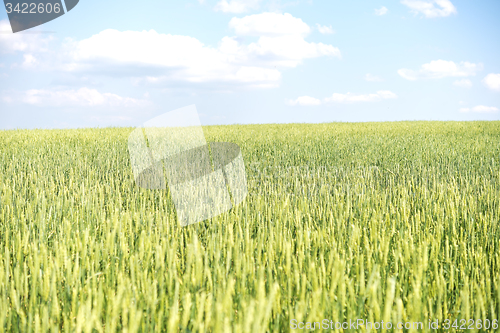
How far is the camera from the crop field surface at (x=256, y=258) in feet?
3.67

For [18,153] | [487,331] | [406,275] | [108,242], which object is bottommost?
[487,331]

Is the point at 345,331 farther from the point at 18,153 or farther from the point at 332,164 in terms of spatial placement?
the point at 18,153

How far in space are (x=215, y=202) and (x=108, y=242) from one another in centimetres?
93

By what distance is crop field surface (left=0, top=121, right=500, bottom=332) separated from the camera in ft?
3.67

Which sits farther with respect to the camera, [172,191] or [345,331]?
[172,191]

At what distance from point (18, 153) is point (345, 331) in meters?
6.21

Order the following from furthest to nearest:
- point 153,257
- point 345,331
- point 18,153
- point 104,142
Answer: point 104,142, point 18,153, point 153,257, point 345,331

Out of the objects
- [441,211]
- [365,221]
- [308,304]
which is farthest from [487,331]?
[441,211]

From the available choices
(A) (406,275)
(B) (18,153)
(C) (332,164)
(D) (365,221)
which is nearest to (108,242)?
(A) (406,275)

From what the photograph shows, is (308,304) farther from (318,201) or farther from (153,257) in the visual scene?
(318,201)

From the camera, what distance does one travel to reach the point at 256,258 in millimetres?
1692

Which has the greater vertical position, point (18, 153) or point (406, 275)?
point (18, 153)

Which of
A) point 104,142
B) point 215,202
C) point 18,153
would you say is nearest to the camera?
point 215,202

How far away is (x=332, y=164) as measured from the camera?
15.9 ft
